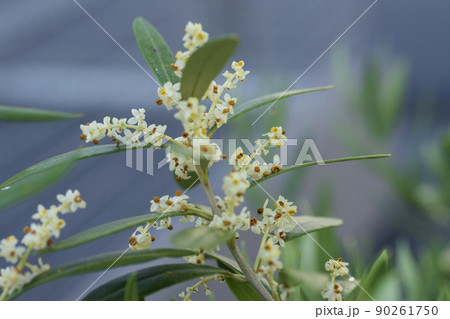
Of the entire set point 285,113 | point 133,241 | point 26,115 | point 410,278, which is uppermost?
point 285,113

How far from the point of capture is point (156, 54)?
0.45 m

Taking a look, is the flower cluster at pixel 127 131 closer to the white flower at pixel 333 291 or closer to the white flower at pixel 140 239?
the white flower at pixel 140 239

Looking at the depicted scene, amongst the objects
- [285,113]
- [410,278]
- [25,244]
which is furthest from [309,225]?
[285,113]

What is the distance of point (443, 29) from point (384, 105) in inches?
108

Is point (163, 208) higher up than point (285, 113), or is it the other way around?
point (285, 113)

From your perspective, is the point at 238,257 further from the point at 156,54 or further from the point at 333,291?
the point at 156,54

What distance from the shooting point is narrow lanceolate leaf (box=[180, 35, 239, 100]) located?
1.12 feet

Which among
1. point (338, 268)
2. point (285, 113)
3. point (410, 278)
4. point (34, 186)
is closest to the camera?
point (34, 186)

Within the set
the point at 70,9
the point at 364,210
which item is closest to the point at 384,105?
the point at 364,210

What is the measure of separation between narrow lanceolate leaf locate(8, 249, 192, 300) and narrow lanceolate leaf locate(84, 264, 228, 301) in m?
0.04

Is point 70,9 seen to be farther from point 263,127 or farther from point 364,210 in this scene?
point 364,210

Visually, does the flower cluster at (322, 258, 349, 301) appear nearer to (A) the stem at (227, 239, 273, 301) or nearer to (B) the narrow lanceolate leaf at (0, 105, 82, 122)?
(A) the stem at (227, 239, 273, 301)

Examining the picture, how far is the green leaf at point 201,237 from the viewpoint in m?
0.33

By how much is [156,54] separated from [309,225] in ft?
0.74
